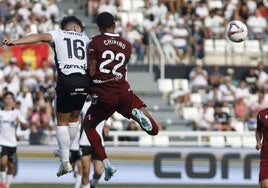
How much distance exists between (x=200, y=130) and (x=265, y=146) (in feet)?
38.2

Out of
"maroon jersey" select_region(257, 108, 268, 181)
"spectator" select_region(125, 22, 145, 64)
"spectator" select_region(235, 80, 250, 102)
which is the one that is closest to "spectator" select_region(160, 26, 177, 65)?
"spectator" select_region(125, 22, 145, 64)

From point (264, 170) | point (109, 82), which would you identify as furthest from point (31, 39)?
point (264, 170)

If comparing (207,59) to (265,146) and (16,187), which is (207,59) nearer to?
(16,187)

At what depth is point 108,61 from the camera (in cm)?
1748

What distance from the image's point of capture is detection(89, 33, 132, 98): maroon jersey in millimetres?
17422

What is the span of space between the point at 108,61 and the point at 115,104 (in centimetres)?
72

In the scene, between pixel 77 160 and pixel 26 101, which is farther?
pixel 26 101

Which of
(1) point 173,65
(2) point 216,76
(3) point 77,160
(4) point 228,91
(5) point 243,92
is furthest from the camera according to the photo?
(1) point 173,65

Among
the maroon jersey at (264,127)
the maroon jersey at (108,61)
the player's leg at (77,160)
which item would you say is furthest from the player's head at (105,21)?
the player's leg at (77,160)

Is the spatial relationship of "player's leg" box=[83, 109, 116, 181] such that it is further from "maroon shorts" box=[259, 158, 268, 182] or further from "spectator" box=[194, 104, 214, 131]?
"spectator" box=[194, 104, 214, 131]

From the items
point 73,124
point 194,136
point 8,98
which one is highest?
point 8,98

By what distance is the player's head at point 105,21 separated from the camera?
1742cm

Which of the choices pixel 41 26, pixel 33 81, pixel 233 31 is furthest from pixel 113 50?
pixel 41 26

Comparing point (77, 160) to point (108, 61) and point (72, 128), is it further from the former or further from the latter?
point (108, 61)
